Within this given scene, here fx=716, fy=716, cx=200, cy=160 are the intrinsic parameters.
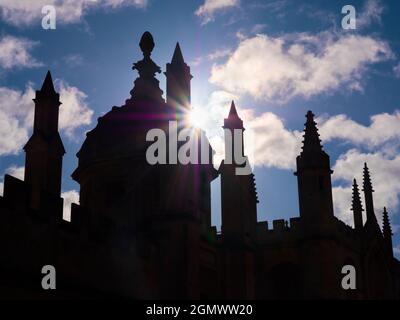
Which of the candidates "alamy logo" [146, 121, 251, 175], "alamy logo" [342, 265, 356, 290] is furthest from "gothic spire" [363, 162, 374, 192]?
"alamy logo" [146, 121, 251, 175]

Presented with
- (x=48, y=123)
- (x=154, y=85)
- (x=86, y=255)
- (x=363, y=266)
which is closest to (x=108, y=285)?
(x=86, y=255)

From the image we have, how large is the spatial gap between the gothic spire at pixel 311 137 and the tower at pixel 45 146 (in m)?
9.38

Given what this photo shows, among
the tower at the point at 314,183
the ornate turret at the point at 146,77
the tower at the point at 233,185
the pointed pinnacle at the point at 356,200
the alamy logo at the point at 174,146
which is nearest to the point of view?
the alamy logo at the point at 174,146

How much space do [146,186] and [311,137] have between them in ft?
23.0

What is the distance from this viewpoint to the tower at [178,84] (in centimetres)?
2395

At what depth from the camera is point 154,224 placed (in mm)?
20812

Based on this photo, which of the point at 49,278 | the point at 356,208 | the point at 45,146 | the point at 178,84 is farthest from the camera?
the point at 356,208

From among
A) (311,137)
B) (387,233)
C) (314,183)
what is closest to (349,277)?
(314,183)

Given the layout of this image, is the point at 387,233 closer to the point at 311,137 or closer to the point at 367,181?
the point at 367,181

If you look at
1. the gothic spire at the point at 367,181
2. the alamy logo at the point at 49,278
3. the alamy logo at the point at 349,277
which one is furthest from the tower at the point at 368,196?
the alamy logo at the point at 49,278

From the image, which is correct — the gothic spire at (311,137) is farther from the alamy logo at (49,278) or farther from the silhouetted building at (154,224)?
the alamy logo at (49,278)

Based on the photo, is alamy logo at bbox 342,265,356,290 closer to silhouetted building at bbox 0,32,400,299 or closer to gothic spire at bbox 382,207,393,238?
silhouetted building at bbox 0,32,400,299

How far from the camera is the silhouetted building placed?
54.5ft
